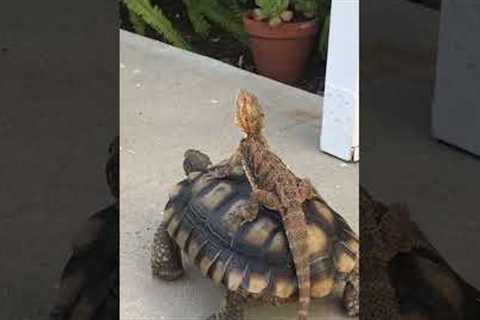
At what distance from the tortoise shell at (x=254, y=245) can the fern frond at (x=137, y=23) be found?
2022 mm

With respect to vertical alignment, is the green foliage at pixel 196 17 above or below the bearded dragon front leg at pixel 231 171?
below

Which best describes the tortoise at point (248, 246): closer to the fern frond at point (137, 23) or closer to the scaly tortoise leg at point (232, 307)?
the scaly tortoise leg at point (232, 307)

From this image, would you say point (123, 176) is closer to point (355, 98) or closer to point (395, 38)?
point (355, 98)

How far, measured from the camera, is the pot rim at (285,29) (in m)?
3.63

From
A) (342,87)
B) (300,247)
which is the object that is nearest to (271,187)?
(300,247)

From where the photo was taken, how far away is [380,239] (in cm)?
107

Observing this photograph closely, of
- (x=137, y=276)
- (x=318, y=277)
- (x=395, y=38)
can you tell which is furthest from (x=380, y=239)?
(x=137, y=276)

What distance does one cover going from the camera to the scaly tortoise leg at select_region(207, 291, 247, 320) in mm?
2119

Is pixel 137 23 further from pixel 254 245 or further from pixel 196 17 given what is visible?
pixel 254 245

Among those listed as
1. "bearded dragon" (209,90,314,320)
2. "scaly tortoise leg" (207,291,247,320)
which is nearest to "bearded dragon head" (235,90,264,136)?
"bearded dragon" (209,90,314,320)

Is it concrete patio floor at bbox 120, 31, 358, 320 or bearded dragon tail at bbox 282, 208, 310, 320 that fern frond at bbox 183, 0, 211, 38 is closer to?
concrete patio floor at bbox 120, 31, 358, 320

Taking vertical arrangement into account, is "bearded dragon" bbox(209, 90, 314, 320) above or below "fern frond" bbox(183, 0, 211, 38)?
above

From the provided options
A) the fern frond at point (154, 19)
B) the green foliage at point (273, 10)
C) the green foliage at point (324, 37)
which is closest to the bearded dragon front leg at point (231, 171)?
the green foliage at point (273, 10)

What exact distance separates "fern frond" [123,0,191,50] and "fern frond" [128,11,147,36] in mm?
89
